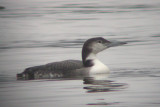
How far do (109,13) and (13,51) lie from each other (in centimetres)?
1333

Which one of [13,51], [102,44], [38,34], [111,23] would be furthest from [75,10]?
[102,44]

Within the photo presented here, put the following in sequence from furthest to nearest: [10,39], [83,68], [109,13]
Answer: [109,13] → [10,39] → [83,68]

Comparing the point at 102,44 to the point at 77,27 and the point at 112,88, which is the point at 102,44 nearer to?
the point at 112,88

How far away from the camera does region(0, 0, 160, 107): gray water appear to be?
28.1 feet

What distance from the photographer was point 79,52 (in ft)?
48.9

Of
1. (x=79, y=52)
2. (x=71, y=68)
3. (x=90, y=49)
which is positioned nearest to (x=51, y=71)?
(x=71, y=68)

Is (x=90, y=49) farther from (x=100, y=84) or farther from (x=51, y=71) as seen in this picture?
(x=100, y=84)

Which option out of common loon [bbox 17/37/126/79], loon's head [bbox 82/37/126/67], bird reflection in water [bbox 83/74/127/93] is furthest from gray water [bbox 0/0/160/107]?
loon's head [bbox 82/37/126/67]

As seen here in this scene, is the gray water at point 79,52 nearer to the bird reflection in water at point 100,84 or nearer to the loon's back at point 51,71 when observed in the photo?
the bird reflection in water at point 100,84

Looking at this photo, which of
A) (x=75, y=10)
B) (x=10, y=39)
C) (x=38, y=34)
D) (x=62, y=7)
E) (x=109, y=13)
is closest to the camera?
(x=10, y=39)

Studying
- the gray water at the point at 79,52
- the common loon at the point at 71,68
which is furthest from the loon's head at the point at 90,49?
the gray water at the point at 79,52

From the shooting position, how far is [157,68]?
11484 mm

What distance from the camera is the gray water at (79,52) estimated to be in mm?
8578

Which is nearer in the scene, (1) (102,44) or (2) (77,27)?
(1) (102,44)
